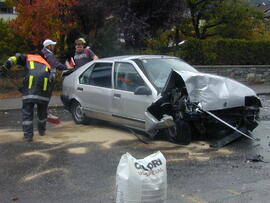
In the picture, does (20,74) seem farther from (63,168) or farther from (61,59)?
(63,168)

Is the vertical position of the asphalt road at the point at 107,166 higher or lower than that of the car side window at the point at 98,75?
lower

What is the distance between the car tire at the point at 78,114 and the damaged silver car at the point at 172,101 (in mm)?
680

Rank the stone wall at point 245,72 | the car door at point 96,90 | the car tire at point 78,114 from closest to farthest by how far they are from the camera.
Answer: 1. the car door at point 96,90
2. the car tire at point 78,114
3. the stone wall at point 245,72

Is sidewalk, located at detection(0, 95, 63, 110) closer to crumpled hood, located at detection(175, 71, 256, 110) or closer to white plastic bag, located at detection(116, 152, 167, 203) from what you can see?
crumpled hood, located at detection(175, 71, 256, 110)

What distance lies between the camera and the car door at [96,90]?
8953 millimetres

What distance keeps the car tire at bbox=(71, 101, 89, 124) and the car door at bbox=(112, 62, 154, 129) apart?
3.72 feet

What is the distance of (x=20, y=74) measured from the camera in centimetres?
1577

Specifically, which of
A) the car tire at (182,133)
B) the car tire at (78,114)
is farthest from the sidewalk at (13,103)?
the car tire at (182,133)

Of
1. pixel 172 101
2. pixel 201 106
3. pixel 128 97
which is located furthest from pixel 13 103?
pixel 201 106

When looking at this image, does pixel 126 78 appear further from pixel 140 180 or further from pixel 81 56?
pixel 140 180

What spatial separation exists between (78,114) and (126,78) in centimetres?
170

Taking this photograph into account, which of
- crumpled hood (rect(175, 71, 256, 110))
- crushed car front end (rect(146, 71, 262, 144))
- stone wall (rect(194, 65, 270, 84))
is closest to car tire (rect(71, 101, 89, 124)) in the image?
crushed car front end (rect(146, 71, 262, 144))

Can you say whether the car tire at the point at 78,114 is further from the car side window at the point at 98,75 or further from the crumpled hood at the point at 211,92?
the crumpled hood at the point at 211,92

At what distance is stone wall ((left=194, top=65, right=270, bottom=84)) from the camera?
59.5 ft
